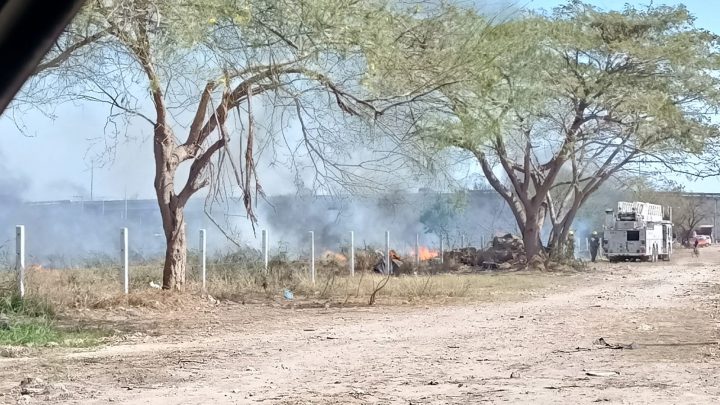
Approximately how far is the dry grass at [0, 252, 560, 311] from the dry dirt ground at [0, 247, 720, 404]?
1.17 meters

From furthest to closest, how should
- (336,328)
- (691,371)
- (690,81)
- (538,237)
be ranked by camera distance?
1. (538,237)
2. (690,81)
3. (336,328)
4. (691,371)

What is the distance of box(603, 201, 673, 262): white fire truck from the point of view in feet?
146

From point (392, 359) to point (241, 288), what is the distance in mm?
9982

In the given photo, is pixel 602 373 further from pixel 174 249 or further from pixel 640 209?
pixel 640 209

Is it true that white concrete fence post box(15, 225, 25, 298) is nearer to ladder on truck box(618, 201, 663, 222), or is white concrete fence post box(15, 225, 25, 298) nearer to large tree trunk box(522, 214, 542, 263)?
large tree trunk box(522, 214, 542, 263)

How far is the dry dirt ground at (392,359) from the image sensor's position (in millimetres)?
8289

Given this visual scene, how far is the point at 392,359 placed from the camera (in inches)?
418

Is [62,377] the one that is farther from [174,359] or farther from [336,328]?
[336,328]

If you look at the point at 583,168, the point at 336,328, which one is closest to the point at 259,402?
the point at 336,328

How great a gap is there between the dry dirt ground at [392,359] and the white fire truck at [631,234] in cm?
2805

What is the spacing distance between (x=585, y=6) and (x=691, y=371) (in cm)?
2440

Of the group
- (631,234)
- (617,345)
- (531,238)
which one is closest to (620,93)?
(531,238)

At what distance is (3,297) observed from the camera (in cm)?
1426

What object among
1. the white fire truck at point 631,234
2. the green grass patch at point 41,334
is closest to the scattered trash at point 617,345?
the green grass patch at point 41,334
